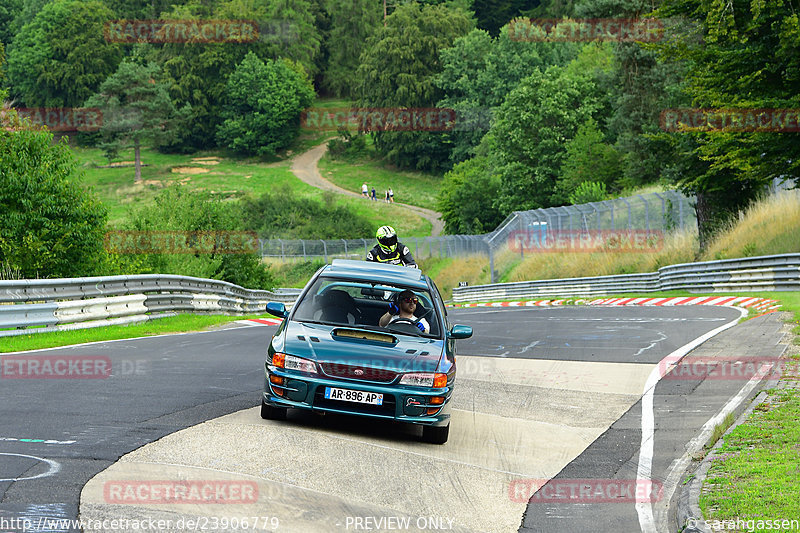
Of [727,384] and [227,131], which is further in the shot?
[227,131]

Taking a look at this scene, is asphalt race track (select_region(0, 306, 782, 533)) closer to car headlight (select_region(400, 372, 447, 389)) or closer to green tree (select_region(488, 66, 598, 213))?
car headlight (select_region(400, 372, 447, 389))

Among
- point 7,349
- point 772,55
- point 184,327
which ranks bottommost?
point 184,327

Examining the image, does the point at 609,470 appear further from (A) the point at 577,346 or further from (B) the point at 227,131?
(B) the point at 227,131

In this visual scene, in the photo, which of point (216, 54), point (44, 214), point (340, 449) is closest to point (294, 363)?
point (340, 449)

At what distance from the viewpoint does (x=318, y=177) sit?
117 m

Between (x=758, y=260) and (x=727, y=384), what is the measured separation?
58.9 feet

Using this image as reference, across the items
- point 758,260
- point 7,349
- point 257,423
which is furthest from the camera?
point 758,260

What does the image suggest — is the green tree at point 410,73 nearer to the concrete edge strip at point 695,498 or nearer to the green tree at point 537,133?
the green tree at point 537,133

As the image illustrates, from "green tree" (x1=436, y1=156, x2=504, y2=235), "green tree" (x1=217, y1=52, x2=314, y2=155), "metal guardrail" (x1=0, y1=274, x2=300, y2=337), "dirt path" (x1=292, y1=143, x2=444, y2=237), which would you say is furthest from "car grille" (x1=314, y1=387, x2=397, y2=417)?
"green tree" (x1=217, y1=52, x2=314, y2=155)

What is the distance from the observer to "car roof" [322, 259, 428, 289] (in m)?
9.89

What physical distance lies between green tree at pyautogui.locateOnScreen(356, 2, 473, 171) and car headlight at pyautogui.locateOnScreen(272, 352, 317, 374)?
108292 millimetres

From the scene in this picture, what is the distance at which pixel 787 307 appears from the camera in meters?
19.8

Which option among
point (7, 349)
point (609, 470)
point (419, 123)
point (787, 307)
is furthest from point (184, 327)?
point (419, 123)

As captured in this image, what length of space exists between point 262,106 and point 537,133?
6439 centimetres
